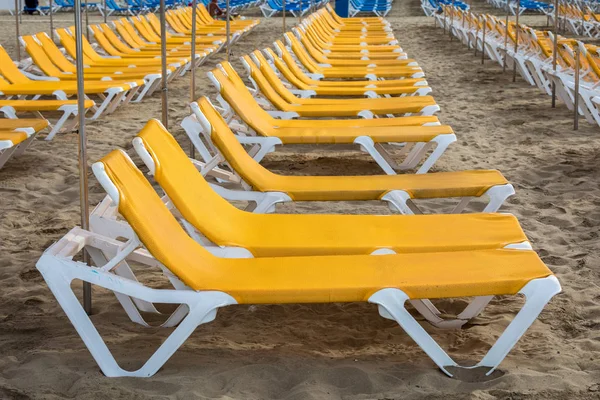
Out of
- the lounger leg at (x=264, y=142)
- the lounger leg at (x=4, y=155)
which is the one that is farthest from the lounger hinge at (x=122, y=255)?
the lounger leg at (x=4, y=155)

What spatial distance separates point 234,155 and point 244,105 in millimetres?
1133

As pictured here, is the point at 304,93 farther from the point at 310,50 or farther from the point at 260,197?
the point at 260,197

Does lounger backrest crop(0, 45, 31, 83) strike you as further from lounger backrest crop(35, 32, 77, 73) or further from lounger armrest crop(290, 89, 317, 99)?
lounger armrest crop(290, 89, 317, 99)

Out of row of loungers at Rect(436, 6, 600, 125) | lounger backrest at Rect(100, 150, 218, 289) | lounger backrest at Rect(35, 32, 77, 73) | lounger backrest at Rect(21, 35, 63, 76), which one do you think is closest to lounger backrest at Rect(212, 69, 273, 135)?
lounger backrest at Rect(100, 150, 218, 289)

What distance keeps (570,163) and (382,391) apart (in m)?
3.52

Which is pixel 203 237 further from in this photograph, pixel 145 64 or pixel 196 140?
pixel 145 64

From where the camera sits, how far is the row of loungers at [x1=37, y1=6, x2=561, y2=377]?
250cm

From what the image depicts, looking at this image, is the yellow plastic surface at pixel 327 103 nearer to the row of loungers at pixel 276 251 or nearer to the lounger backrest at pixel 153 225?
the row of loungers at pixel 276 251

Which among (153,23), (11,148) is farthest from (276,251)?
(153,23)

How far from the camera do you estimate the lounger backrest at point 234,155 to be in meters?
3.87

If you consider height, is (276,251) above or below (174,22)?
above

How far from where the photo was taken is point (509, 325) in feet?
8.29

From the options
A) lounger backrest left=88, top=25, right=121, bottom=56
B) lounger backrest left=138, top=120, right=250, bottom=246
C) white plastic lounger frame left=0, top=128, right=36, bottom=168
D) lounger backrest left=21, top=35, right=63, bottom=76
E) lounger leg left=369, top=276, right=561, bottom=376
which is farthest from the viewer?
lounger backrest left=88, top=25, right=121, bottom=56

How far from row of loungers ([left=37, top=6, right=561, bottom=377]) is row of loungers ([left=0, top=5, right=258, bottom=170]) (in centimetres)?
189
